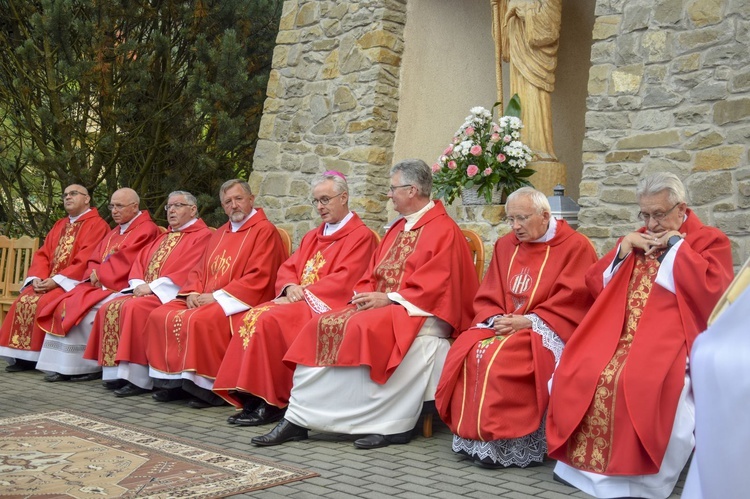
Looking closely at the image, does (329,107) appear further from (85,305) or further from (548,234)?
(548,234)

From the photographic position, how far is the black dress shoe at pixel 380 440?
5.24m

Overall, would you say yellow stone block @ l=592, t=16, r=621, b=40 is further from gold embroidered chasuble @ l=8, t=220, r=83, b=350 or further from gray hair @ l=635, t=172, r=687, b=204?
gold embroidered chasuble @ l=8, t=220, r=83, b=350

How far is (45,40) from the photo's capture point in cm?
1055

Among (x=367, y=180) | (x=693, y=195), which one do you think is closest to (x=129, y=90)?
(x=367, y=180)

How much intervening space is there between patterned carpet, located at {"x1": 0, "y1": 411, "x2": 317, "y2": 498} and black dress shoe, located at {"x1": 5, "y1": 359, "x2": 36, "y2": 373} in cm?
257

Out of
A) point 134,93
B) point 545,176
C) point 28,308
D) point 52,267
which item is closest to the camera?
point 545,176

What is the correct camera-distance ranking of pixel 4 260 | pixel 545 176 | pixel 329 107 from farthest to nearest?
pixel 4 260 < pixel 329 107 < pixel 545 176

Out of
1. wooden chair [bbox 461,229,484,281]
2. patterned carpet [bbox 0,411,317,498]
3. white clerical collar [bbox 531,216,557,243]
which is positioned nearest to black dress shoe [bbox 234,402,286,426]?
patterned carpet [bbox 0,411,317,498]

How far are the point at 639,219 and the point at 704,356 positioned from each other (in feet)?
15.9

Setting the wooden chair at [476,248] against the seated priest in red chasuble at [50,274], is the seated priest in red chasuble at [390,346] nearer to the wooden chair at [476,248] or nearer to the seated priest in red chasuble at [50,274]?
the wooden chair at [476,248]

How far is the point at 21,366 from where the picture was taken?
8117mm

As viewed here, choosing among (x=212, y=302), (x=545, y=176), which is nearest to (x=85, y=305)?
(x=212, y=302)

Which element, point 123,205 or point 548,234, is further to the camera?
point 123,205

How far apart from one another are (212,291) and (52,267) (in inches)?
88.4
